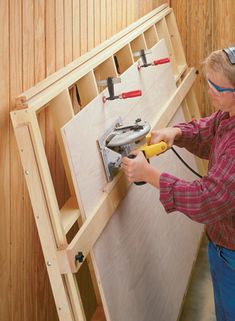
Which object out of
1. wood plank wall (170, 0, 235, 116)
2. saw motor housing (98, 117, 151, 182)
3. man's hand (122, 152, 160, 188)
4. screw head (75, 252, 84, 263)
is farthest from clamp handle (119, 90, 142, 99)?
wood plank wall (170, 0, 235, 116)

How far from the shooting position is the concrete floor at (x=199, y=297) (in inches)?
103

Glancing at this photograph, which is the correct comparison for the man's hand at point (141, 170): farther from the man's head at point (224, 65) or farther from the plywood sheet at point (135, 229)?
the man's head at point (224, 65)

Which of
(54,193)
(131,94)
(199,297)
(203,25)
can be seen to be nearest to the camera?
(54,193)

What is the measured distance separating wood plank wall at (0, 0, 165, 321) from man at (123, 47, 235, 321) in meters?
0.41

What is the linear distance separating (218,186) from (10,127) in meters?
0.72

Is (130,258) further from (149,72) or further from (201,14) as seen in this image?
(201,14)

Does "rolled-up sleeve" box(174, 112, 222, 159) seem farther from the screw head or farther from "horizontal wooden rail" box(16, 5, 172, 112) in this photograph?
the screw head

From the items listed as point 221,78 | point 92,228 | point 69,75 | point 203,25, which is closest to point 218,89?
point 221,78

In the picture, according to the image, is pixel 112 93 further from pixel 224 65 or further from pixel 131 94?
pixel 224 65

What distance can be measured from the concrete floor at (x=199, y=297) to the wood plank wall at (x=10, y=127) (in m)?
1.00

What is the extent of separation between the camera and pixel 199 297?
2.76 metres

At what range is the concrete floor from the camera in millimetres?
2605

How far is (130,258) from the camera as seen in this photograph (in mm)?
1839

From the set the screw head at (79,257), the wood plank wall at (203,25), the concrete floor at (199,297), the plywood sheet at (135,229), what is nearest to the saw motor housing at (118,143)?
the plywood sheet at (135,229)
